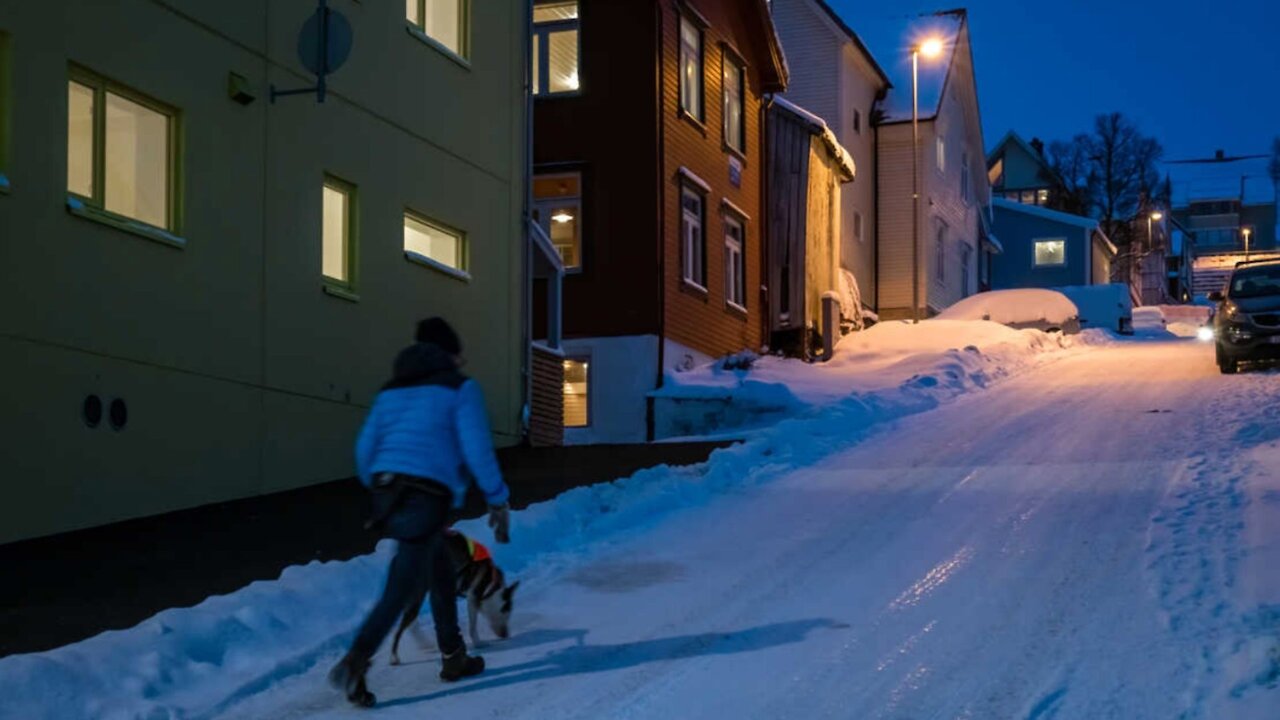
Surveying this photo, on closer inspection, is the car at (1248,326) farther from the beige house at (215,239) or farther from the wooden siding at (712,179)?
the beige house at (215,239)

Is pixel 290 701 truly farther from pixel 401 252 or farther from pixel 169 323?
pixel 401 252

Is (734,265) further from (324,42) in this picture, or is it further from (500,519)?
(500,519)

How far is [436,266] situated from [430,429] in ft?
31.8

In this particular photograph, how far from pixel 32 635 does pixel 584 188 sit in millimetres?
16808

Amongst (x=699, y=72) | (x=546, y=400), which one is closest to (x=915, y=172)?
(x=699, y=72)

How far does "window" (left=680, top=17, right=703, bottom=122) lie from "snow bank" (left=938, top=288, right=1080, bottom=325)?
12.0m

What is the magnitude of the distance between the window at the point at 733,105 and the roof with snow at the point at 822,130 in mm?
1723

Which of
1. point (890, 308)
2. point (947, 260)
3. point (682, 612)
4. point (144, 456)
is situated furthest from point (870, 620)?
point (947, 260)

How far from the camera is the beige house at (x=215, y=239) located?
11070 mm

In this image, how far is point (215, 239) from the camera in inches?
514

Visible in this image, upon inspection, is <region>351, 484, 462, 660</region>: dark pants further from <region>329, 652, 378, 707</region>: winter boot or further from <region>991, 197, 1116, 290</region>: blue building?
<region>991, 197, 1116, 290</region>: blue building

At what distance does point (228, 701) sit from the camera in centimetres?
727

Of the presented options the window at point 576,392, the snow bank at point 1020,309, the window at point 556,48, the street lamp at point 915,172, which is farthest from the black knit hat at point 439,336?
the snow bank at point 1020,309

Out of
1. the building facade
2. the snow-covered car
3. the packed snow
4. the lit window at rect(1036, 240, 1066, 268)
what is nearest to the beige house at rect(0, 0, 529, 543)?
the packed snow
